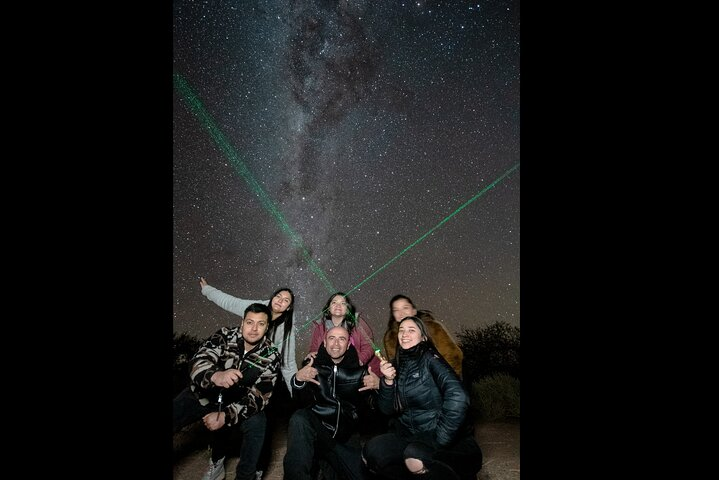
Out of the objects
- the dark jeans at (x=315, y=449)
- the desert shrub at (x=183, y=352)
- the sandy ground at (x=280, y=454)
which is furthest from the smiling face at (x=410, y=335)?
the desert shrub at (x=183, y=352)

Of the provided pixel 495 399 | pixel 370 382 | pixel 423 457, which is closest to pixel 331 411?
pixel 370 382

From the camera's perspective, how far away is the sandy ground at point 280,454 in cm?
384

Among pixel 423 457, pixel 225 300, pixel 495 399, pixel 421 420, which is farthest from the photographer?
pixel 495 399

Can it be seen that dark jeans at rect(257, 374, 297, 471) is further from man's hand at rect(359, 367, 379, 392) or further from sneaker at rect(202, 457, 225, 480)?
man's hand at rect(359, 367, 379, 392)

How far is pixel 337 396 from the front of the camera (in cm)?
341

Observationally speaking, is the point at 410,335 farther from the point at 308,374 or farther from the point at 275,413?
the point at 275,413

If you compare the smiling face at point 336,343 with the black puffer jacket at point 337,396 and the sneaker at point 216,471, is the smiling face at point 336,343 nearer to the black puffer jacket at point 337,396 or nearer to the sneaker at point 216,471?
the black puffer jacket at point 337,396

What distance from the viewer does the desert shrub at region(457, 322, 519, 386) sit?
31.0 feet

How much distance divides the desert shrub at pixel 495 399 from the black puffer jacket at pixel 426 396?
3802 millimetres

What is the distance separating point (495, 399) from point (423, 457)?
185 inches
